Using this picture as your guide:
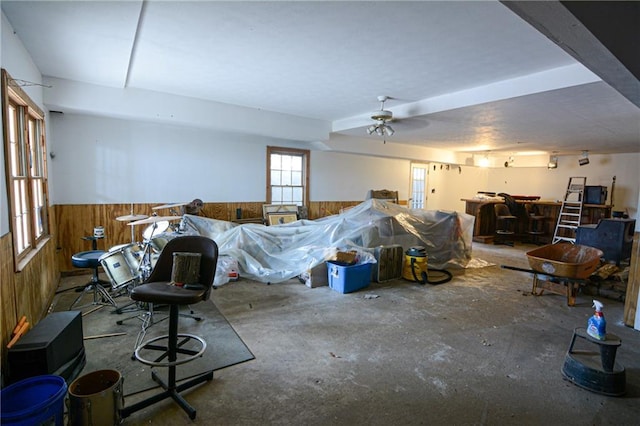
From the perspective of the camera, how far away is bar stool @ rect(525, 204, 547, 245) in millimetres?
8500

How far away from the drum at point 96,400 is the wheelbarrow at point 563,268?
3.75 metres

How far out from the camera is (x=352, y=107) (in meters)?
5.28

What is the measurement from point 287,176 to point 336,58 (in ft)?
13.7

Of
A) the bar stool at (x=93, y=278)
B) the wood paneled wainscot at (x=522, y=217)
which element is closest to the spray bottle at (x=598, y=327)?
the bar stool at (x=93, y=278)

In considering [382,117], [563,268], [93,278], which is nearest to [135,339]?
[93,278]

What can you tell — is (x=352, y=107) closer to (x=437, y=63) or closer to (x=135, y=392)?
(x=437, y=63)

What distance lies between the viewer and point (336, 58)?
10.6 ft

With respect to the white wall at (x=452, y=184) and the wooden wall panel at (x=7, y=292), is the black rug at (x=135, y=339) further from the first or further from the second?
the white wall at (x=452, y=184)

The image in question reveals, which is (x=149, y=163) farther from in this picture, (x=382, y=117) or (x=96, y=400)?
(x=96, y=400)

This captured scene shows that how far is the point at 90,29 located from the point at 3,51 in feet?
2.07

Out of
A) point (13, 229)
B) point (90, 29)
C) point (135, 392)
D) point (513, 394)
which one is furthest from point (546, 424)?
point (90, 29)

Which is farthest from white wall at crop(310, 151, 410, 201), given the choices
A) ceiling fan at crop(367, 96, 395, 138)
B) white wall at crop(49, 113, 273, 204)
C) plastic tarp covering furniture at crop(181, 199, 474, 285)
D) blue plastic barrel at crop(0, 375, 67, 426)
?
blue plastic barrel at crop(0, 375, 67, 426)

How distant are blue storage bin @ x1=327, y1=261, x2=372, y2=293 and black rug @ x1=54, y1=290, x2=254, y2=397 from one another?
156 cm

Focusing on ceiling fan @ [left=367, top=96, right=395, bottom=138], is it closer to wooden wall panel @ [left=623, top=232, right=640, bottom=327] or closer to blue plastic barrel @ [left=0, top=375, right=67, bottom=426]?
wooden wall panel @ [left=623, top=232, right=640, bottom=327]
